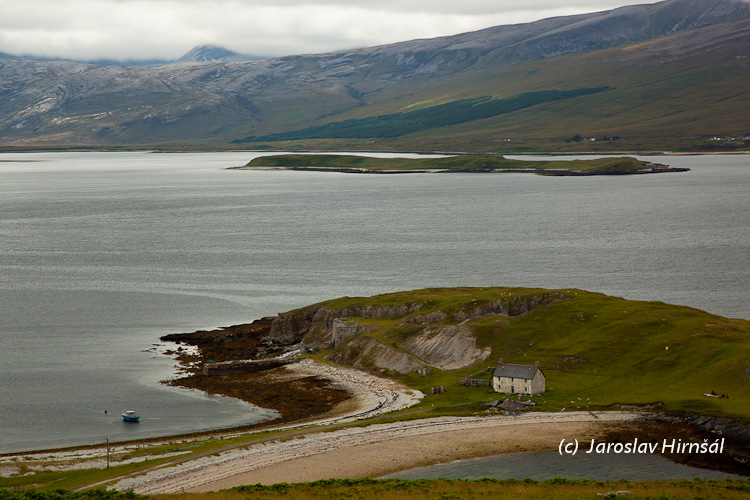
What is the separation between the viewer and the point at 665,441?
61.1m

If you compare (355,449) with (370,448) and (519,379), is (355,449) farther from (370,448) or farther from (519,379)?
(519,379)

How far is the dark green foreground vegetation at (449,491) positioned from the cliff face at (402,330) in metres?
29.6

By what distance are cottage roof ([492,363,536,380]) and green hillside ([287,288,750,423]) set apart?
249cm

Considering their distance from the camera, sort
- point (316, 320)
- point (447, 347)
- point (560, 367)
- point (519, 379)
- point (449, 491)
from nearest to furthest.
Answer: point (449, 491) → point (519, 379) → point (560, 367) → point (447, 347) → point (316, 320)

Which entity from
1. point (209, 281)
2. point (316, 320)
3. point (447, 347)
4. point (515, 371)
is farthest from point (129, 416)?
point (209, 281)

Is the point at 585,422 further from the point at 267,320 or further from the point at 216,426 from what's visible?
the point at 267,320

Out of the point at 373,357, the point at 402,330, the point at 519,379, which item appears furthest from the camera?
the point at 402,330

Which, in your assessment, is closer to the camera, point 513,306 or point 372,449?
point 372,449

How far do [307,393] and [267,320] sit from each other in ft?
108

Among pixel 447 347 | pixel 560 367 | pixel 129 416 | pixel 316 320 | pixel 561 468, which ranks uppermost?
pixel 447 347

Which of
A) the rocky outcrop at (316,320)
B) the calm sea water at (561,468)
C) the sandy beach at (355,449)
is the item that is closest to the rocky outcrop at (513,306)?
the rocky outcrop at (316,320)

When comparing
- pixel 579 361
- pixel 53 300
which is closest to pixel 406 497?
pixel 579 361

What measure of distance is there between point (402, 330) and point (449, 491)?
41.1m

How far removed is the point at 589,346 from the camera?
79.5 metres
